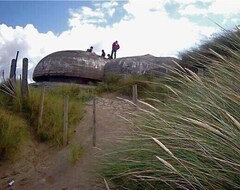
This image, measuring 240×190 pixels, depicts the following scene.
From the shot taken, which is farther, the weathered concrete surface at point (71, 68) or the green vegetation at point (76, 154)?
the weathered concrete surface at point (71, 68)

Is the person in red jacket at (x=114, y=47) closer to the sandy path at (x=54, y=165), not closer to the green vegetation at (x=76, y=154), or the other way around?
the sandy path at (x=54, y=165)

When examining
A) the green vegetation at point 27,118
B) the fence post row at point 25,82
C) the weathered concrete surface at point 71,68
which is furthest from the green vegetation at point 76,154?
the weathered concrete surface at point 71,68

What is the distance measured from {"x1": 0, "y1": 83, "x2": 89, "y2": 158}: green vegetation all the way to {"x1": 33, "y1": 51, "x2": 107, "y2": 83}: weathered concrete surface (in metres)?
6.47

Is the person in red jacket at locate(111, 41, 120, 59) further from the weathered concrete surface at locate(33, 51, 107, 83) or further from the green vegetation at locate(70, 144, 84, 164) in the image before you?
the green vegetation at locate(70, 144, 84, 164)

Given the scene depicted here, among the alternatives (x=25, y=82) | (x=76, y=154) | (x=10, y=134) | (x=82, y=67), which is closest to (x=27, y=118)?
(x=25, y=82)

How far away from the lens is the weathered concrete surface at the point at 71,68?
18172mm

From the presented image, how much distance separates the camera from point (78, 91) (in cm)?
1448

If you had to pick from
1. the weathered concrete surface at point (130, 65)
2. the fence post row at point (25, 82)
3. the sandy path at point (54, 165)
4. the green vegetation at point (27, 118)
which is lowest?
the sandy path at point (54, 165)

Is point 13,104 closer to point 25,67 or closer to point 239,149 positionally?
point 25,67

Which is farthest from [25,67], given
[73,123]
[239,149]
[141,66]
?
[239,149]

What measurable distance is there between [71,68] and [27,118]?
8073 millimetres

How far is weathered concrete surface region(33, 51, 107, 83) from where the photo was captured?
1817 centimetres

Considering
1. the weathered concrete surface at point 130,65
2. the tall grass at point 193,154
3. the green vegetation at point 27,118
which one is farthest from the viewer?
the weathered concrete surface at point 130,65

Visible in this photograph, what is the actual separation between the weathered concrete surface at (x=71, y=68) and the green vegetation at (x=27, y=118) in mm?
6471
